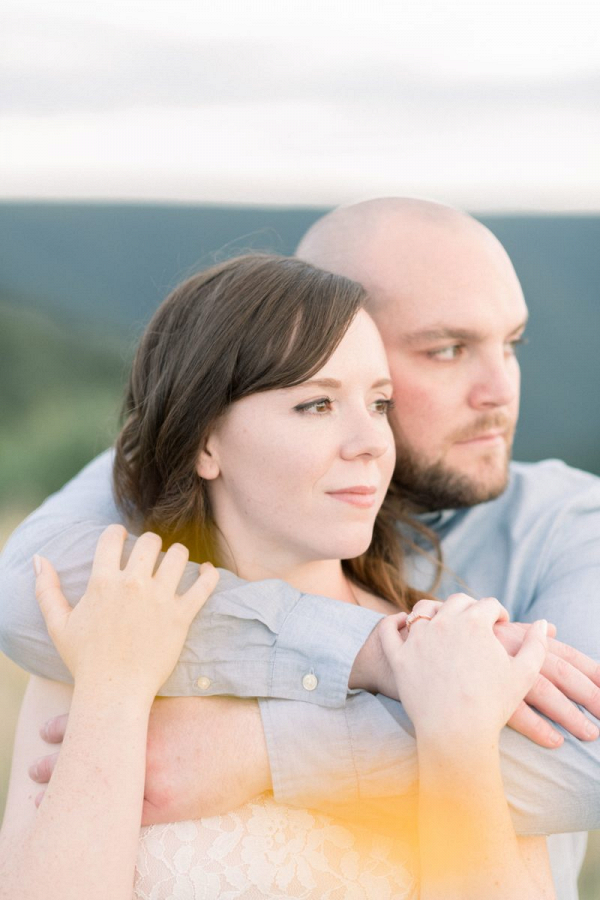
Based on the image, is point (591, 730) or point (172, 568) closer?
point (591, 730)

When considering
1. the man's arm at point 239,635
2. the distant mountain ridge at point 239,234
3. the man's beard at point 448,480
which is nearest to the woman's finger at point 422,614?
the man's arm at point 239,635

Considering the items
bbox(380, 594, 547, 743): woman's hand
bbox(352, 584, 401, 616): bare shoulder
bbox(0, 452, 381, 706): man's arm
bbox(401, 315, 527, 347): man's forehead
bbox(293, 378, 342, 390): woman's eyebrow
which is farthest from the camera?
bbox(401, 315, 527, 347): man's forehead

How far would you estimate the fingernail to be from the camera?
1.86 meters

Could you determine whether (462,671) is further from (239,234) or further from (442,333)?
(239,234)

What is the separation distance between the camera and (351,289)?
224 cm

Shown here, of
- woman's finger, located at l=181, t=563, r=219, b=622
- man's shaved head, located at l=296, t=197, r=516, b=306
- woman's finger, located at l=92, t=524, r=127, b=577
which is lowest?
woman's finger, located at l=181, t=563, r=219, b=622

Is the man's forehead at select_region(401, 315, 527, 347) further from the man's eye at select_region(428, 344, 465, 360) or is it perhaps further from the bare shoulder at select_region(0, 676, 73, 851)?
the bare shoulder at select_region(0, 676, 73, 851)

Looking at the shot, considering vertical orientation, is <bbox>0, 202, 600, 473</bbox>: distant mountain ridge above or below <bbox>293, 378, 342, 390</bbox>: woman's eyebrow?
below

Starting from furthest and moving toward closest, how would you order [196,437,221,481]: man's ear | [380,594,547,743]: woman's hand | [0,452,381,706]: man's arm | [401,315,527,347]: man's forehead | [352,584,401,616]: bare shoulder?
[401,315,527,347]: man's forehead < [352,584,401,616]: bare shoulder < [196,437,221,481]: man's ear < [0,452,381,706]: man's arm < [380,594,547,743]: woman's hand

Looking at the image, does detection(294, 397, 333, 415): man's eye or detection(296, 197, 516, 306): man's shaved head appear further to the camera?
detection(296, 197, 516, 306): man's shaved head

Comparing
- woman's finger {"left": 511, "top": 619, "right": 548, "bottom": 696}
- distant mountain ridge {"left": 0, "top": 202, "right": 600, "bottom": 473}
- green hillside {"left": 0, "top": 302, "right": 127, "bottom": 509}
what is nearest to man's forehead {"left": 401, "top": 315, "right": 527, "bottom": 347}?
woman's finger {"left": 511, "top": 619, "right": 548, "bottom": 696}

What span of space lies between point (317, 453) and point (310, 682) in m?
0.50

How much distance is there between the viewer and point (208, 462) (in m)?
2.27

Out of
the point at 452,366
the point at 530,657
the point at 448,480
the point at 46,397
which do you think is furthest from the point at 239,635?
the point at 46,397
